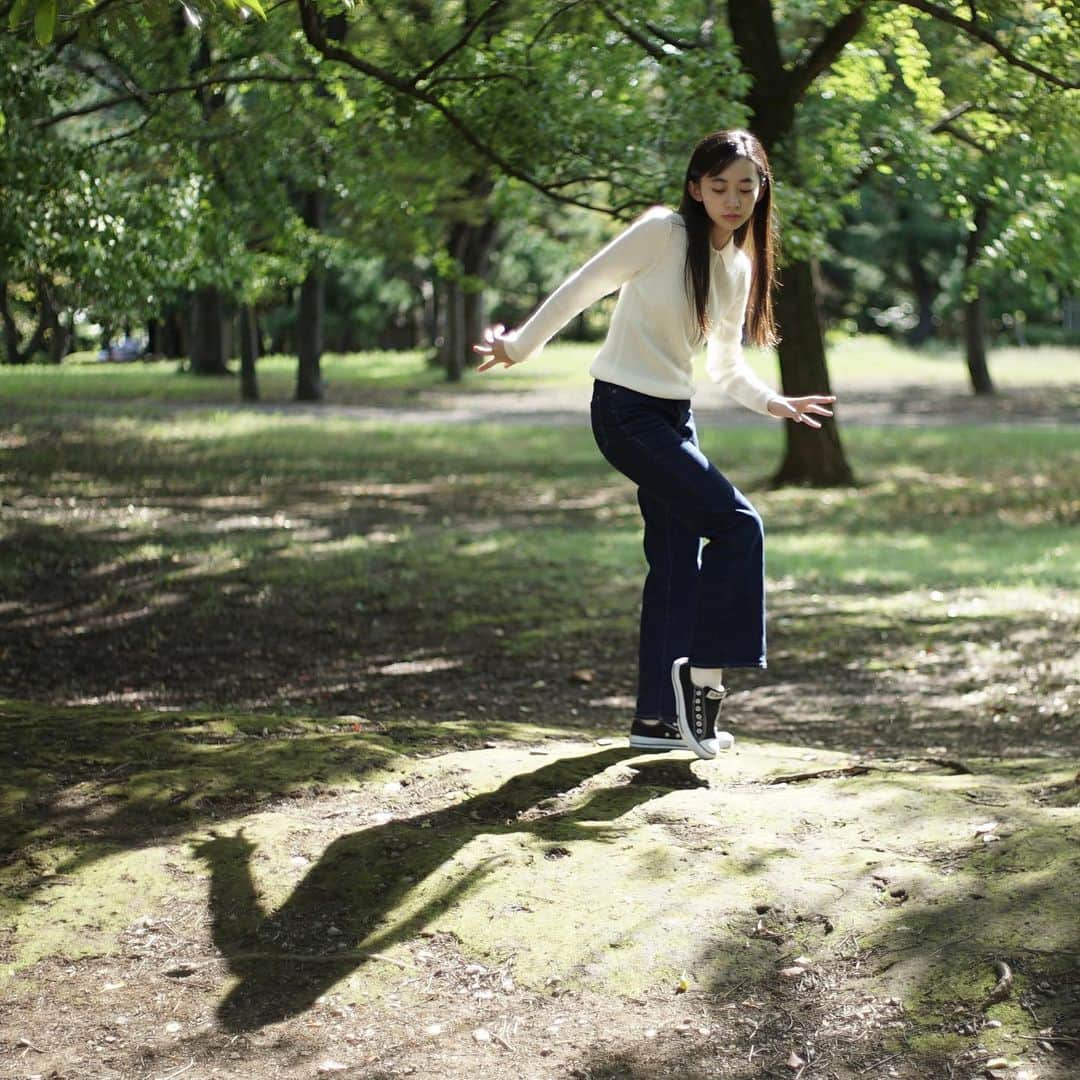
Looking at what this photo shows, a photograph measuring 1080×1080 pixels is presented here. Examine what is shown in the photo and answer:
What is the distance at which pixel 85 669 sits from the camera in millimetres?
8562

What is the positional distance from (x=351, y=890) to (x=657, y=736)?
1.54 meters

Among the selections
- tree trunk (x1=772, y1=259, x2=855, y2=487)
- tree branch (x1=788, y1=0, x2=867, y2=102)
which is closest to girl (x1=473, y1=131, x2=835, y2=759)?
tree branch (x1=788, y1=0, x2=867, y2=102)

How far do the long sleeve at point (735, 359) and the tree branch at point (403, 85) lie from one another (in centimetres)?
329

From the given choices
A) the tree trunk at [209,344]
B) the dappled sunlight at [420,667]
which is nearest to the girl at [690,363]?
the dappled sunlight at [420,667]

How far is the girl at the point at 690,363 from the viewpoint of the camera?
15.3ft

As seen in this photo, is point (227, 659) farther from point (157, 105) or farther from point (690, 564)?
point (157, 105)

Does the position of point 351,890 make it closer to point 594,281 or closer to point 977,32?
point 594,281

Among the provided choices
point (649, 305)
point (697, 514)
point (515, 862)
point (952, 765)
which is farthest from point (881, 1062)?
point (649, 305)

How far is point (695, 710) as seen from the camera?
5.01 metres

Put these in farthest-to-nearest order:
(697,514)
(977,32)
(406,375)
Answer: (406,375)
(977,32)
(697,514)

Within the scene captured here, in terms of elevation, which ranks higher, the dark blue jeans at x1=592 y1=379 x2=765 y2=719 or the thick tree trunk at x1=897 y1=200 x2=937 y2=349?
the thick tree trunk at x1=897 y1=200 x2=937 y2=349

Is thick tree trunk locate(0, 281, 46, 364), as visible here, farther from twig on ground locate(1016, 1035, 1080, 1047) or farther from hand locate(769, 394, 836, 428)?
twig on ground locate(1016, 1035, 1080, 1047)

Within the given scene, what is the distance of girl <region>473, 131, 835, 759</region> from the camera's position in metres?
4.65

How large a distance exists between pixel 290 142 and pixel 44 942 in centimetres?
1243
